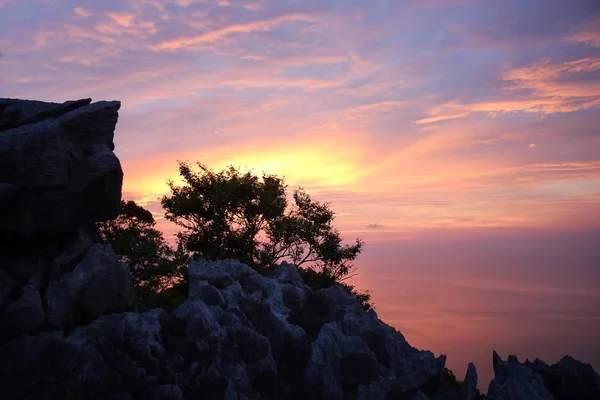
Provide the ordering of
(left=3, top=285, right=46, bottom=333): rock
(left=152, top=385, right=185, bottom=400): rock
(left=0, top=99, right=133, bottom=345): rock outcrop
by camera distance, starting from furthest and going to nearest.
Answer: (left=0, top=99, right=133, bottom=345): rock outcrop
(left=3, top=285, right=46, bottom=333): rock
(left=152, top=385, right=185, bottom=400): rock

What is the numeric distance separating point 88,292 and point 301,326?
26.5ft

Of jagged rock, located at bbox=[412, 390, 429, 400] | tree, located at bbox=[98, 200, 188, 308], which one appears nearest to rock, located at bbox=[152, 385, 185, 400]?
jagged rock, located at bbox=[412, 390, 429, 400]

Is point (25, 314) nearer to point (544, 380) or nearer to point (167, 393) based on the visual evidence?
point (167, 393)

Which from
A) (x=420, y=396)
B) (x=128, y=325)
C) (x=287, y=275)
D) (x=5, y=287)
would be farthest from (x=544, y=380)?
(x=5, y=287)

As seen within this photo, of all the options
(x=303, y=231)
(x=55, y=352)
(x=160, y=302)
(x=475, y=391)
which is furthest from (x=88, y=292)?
(x=303, y=231)

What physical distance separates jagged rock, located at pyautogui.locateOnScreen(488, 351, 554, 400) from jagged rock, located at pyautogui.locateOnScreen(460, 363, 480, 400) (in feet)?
3.77

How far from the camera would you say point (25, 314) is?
2080cm

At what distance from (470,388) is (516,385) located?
2.31m

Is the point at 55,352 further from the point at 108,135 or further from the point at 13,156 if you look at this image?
the point at 108,135

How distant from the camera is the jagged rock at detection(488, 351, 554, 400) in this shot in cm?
1969

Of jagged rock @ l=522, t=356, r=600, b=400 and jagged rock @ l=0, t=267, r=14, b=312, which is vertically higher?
jagged rock @ l=0, t=267, r=14, b=312

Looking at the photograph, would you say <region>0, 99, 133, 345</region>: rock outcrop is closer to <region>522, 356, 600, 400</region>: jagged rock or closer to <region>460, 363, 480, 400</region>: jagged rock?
<region>460, 363, 480, 400</region>: jagged rock

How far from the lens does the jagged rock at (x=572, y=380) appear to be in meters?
21.0

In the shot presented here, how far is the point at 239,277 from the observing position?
26.2 metres
